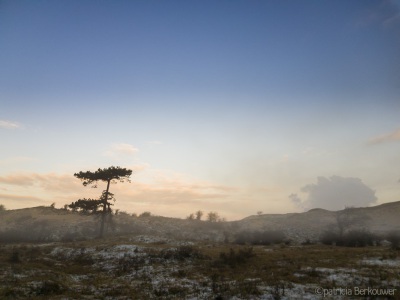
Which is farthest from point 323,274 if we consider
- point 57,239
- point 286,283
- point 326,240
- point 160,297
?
A: point 57,239

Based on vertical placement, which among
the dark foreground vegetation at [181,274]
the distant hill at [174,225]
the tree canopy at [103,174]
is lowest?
the dark foreground vegetation at [181,274]

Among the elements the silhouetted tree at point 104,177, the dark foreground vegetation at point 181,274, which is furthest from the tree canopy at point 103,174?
the dark foreground vegetation at point 181,274

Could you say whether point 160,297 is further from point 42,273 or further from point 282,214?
point 282,214

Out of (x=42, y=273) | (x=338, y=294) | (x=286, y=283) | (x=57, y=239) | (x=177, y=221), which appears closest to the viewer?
(x=338, y=294)

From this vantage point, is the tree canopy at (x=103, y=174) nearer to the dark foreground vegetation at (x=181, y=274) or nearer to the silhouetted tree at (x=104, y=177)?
the silhouetted tree at (x=104, y=177)

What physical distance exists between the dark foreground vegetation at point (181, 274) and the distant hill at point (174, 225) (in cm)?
2207

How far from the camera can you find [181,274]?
22750 mm

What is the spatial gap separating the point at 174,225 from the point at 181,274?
135ft

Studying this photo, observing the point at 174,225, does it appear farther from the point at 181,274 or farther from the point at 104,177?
the point at 181,274

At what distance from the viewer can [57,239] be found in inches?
1969

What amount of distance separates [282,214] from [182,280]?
63042mm

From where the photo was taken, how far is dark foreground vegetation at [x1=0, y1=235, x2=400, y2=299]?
675 inches

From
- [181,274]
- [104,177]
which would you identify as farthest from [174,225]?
[181,274]

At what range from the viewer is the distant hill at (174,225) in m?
54.3
